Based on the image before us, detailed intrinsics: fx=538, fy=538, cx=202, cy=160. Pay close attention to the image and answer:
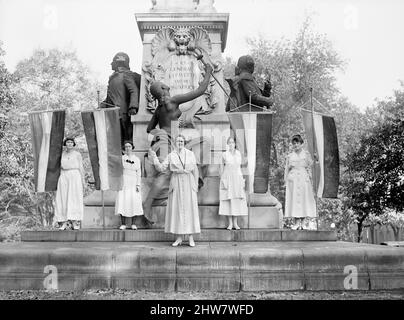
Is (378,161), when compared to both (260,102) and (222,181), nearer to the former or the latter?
(260,102)

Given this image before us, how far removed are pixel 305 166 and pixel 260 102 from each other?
6.17 ft

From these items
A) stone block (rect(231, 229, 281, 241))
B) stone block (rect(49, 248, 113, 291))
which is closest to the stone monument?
stone block (rect(231, 229, 281, 241))

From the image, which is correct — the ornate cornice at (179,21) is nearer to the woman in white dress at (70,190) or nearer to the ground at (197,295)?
the woman in white dress at (70,190)

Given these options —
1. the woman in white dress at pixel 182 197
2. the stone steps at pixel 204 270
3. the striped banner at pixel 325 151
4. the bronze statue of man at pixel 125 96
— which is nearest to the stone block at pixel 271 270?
the stone steps at pixel 204 270

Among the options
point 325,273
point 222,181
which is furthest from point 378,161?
point 325,273

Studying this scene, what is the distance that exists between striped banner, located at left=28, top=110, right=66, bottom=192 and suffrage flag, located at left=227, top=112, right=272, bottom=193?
11.2 ft

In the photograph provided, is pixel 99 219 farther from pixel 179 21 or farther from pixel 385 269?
pixel 385 269

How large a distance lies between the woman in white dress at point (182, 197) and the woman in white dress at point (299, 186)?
304cm

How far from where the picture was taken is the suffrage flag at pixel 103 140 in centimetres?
1044

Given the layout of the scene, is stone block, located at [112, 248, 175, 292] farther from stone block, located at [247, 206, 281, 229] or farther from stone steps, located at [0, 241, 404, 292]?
stone block, located at [247, 206, 281, 229]

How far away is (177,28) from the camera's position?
12578 millimetres

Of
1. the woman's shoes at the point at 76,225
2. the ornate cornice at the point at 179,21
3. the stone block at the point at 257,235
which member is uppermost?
the ornate cornice at the point at 179,21

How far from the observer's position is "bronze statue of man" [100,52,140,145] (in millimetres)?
12266
